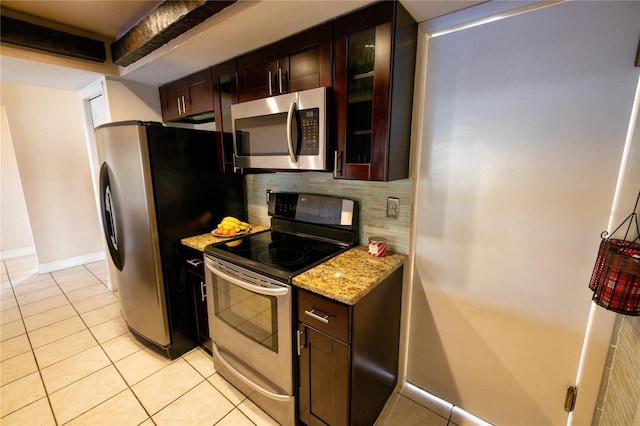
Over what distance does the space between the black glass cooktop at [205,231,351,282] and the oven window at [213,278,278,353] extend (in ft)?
0.53

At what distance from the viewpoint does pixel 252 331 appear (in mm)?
1535

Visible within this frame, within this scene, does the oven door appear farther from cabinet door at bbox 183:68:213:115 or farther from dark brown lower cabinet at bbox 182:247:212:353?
cabinet door at bbox 183:68:213:115

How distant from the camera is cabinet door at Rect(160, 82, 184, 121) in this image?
231 cm

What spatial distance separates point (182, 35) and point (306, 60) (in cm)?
78

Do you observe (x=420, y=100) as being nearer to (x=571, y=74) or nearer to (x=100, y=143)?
(x=571, y=74)

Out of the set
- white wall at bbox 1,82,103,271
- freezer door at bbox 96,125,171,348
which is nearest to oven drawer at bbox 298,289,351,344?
freezer door at bbox 96,125,171,348

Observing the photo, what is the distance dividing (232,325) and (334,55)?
5.43 ft

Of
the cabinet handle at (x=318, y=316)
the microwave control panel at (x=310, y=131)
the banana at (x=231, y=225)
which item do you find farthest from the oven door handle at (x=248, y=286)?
the microwave control panel at (x=310, y=131)

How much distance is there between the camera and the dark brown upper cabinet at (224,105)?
185 cm

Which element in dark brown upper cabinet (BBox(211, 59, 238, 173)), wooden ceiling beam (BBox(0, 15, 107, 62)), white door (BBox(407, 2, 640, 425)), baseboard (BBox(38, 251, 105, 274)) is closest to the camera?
white door (BBox(407, 2, 640, 425))

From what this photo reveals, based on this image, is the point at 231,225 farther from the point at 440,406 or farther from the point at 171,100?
the point at 440,406

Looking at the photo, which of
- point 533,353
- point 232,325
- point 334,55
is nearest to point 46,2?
point 334,55

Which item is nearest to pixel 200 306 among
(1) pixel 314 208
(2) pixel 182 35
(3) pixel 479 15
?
(1) pixel 314 208

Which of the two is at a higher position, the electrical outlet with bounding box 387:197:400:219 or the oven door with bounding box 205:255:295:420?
the electrical outlet with bounding box 387:197:400:219
